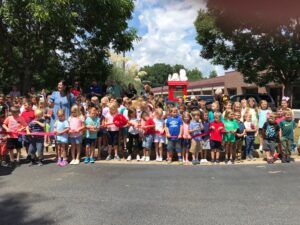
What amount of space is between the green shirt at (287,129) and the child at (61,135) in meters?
5.11

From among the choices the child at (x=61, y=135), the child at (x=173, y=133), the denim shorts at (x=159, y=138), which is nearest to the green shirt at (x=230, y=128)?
the child at (x=173, y=133)

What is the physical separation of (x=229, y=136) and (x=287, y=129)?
4.68ft

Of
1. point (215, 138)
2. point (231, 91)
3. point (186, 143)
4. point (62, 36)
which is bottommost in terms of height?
point (186, 143)

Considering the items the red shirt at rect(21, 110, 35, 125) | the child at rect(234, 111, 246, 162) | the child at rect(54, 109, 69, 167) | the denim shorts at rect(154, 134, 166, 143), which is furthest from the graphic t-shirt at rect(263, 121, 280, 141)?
the red shirt at rect(21, 110, 35, 125)

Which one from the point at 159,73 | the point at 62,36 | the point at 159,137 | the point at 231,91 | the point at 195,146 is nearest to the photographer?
the point at 195,146

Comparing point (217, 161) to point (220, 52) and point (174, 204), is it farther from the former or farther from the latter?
point (220, 52)

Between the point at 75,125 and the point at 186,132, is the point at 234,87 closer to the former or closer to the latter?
the point at 186,132

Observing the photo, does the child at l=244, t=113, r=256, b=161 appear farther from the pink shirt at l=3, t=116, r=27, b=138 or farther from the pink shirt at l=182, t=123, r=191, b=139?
the pink shirt at l=3, t=116, r=27, b=138

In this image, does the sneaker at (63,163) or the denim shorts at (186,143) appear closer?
the sneaker at (63,163)

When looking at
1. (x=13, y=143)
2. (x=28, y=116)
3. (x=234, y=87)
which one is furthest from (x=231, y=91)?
(x=13, y=143)

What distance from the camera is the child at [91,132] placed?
882cm

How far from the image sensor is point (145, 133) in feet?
30.3

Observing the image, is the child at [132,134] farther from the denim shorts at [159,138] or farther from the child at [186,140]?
the child at [186,140]

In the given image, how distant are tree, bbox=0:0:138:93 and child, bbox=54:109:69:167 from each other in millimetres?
2830
